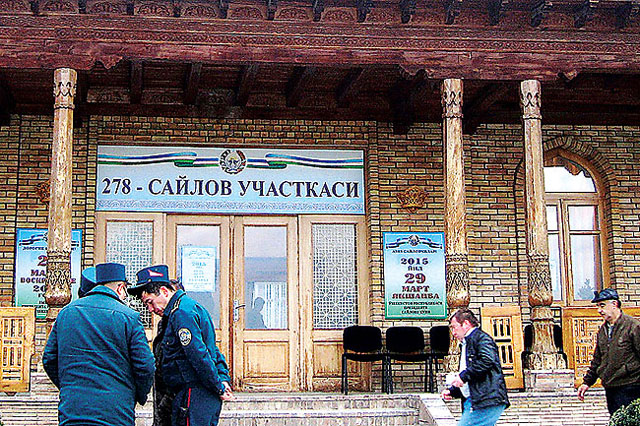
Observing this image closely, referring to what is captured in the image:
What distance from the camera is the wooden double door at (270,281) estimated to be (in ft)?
42.1

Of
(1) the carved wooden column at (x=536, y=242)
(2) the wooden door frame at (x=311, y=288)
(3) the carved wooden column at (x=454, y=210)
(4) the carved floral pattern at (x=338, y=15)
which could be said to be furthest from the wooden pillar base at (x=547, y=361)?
(4) the carved floral pattern at (x=338, y=15)

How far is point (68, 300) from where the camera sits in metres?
9.92

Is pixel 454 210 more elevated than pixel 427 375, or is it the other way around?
pixel 454 210

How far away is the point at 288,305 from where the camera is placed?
42.9ft

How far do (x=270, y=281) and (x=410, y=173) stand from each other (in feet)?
8.42

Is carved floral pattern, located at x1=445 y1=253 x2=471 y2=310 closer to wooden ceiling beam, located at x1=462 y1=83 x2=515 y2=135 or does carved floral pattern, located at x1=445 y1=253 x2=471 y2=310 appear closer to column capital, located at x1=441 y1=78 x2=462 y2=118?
column capital, located at x1=441 y1=78 x2=462 y2=118

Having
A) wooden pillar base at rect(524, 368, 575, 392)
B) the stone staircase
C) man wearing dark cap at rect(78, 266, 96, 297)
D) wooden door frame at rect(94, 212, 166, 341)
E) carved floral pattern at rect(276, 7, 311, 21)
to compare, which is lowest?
the stone staircase

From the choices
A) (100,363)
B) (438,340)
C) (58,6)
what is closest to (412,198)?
(438,340)

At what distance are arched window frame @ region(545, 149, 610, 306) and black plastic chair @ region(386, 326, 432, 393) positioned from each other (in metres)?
2.44

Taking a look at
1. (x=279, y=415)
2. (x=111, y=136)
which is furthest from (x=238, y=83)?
(x=279, y=415)

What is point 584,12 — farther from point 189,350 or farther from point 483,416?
point 189,350

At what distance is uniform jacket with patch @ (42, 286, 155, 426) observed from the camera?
5090mm

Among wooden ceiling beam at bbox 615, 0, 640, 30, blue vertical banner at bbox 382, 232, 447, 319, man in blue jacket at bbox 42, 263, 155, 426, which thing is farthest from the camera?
blue vertical banner at bbox 382, 232, 447, 319

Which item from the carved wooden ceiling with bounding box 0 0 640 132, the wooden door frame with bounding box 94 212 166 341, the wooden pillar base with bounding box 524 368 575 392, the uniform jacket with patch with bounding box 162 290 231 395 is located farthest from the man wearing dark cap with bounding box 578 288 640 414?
the wooden door frame with bounding box 94 212 166 341
